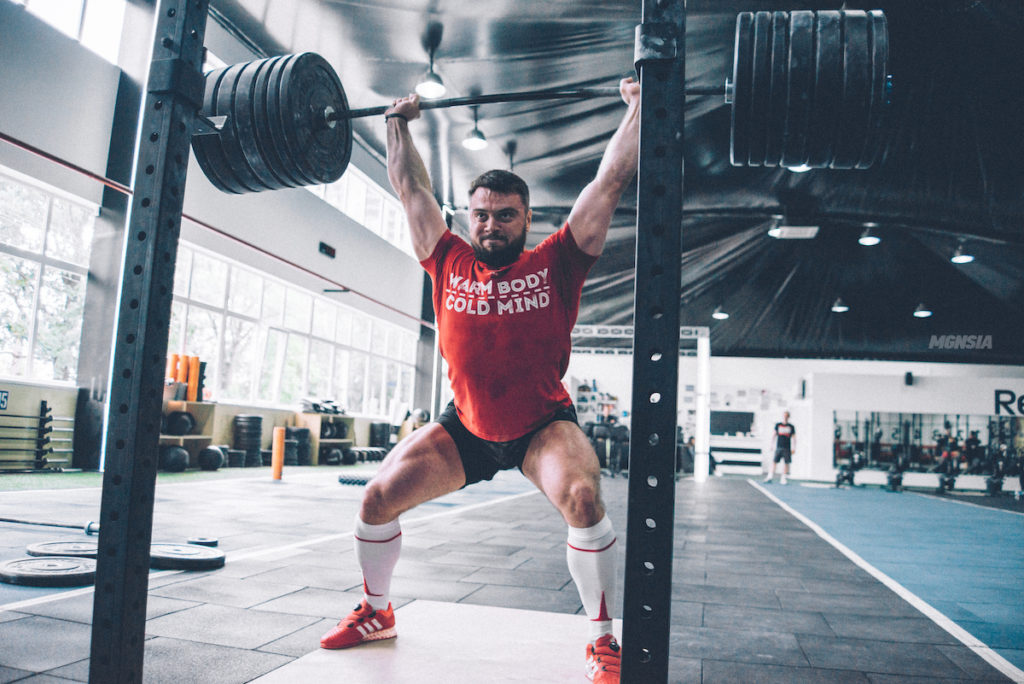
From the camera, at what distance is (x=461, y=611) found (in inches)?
87.7

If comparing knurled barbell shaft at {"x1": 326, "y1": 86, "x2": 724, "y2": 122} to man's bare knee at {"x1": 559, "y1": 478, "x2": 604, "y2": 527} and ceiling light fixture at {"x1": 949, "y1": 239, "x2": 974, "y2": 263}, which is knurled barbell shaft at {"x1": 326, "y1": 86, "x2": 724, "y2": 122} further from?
ceiling light fixture at {"x1": 949, "y1": 239, "x2": 974, "y2": 263}

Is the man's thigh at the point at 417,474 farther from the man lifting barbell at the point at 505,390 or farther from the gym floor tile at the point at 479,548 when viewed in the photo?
the gym floor tile at the point at 479,548

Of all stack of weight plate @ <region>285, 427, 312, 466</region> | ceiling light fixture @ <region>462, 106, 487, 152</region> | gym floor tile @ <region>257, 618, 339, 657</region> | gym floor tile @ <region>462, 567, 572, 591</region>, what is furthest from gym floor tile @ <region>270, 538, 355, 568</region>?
stack of weight plate @ <region>285, 427, 312, 466</region>

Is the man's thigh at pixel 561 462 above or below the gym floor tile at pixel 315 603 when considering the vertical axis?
above

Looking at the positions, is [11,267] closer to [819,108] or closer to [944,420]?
[819,108]

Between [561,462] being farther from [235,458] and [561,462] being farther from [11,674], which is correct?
[235,458]

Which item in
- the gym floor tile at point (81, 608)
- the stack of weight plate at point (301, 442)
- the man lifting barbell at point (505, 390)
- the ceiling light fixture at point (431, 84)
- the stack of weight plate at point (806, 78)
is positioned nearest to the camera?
the stack of weight plate at point (806, 78)

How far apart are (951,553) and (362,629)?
13.2 ft

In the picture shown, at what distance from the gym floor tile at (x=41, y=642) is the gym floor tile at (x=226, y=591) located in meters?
0.41

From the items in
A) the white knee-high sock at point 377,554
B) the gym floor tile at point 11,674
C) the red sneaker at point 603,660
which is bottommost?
the gym floor tile at point 11,674

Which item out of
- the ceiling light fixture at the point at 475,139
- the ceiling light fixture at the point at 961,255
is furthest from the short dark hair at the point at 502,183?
the ceiling light fixture at the point at 961,255

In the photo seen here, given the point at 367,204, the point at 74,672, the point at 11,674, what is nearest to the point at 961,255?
the point at 367,204

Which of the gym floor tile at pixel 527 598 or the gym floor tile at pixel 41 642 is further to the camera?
the gym floor tile at pixel 527 598

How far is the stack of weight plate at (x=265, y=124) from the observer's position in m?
1.73
